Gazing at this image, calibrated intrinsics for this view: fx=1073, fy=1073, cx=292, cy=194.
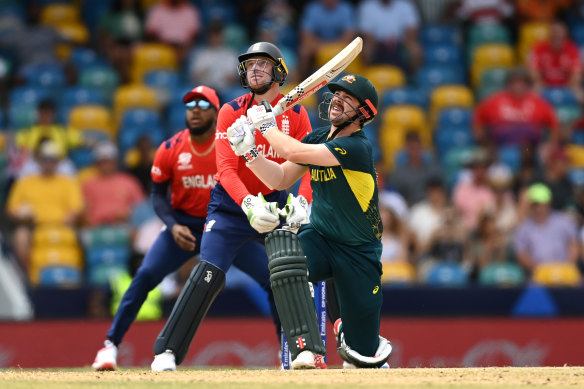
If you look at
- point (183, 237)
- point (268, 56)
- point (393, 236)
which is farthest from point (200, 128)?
point (393, 236)

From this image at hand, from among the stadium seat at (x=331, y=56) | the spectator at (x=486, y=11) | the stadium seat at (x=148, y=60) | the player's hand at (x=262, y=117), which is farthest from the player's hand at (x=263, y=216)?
the spectator at (x=486, y=11)

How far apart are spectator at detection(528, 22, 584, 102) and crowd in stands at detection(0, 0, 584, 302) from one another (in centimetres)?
2

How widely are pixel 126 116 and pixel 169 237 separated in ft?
19.1

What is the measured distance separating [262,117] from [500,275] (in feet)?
18.7

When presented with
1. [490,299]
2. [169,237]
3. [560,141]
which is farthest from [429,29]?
[169,237]

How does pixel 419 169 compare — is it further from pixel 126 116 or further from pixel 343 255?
pixel 343 255

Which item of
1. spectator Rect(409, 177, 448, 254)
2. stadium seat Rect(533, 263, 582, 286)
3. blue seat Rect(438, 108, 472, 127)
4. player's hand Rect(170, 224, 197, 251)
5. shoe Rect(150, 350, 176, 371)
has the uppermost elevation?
blue seat Rect(438, 108, 472, 127)

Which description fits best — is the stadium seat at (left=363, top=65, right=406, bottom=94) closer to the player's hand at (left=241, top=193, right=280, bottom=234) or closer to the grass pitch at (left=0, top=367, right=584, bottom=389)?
the player's hand at (left=241, top=193, right=280, bottom=234)

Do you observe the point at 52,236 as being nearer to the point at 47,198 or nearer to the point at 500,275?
the point at 47,198

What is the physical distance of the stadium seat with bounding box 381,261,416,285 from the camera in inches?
454

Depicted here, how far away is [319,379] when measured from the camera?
5930mm

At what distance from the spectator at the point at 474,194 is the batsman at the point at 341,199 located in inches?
221

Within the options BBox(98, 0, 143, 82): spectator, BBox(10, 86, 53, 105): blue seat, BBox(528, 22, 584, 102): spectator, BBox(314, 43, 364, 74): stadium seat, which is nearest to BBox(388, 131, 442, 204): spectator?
BBox(314, 43, 364, 74): stadium seat

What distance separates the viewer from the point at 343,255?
23.5 feet
